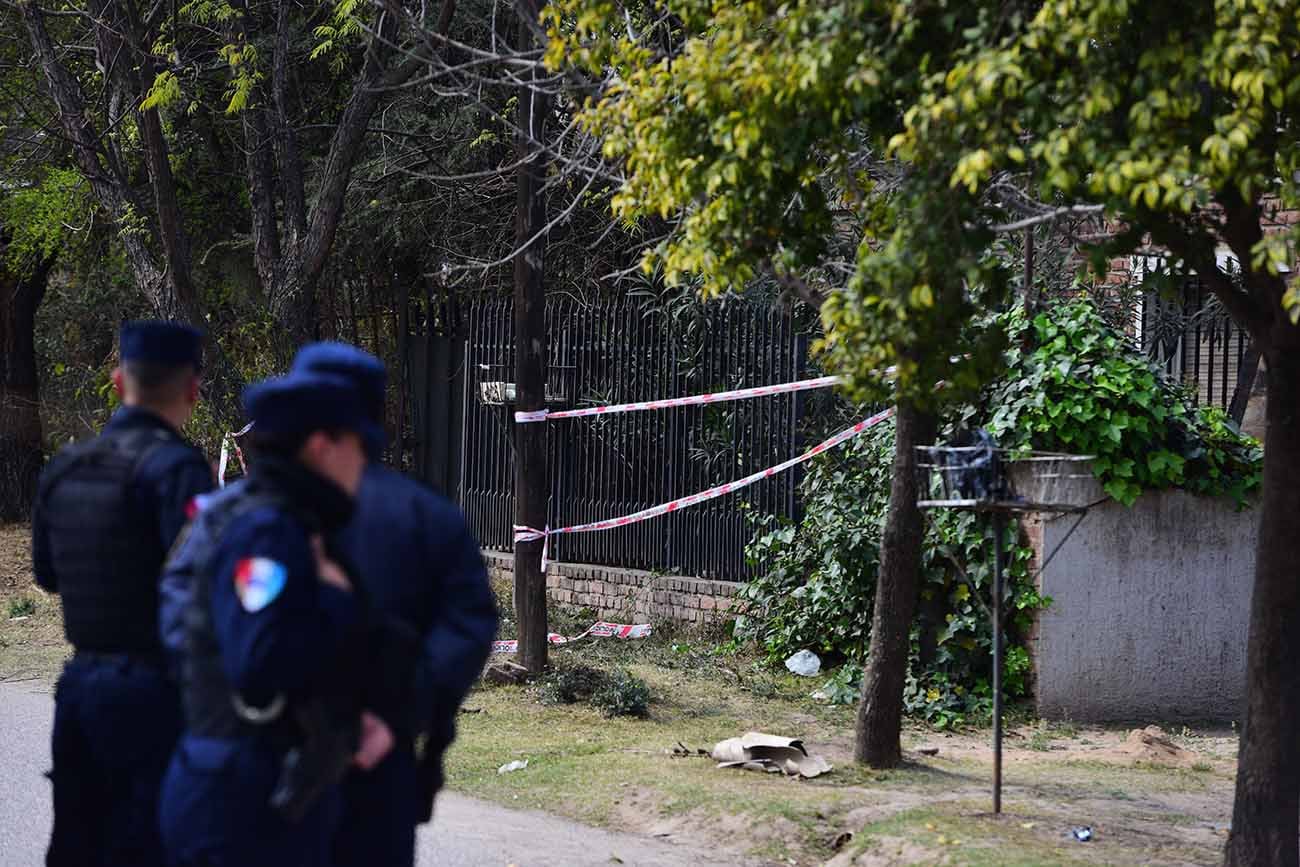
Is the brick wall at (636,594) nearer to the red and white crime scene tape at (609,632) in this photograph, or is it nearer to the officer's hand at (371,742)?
the red and white crime scene tape at (609,632)

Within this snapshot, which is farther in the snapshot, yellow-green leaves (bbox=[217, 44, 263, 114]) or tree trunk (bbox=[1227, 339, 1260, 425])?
yellow-green leaves (bbox=[217, 44, 263, 114])

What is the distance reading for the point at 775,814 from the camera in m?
7.50

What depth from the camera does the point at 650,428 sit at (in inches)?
534

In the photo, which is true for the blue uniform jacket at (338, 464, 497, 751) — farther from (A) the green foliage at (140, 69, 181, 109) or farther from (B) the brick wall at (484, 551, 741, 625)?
(A) the green foliage at (140, 69, 181, 109)

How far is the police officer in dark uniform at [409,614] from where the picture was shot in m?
3.71

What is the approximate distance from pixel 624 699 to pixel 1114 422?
3694mm

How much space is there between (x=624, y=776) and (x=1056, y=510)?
2742 millimetres

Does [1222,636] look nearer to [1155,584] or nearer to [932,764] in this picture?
[1155,584]

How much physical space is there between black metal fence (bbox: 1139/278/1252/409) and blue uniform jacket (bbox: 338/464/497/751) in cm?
947

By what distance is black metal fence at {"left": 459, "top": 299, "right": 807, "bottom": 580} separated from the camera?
1270cm

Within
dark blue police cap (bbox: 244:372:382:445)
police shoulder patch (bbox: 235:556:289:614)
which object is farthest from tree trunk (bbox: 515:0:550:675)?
police shoulder patch (bbox: 235:556:289:614)

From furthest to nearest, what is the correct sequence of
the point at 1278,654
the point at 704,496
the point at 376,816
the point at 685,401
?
the point at 685,401 < the point at 704,496 < the point at 1278,654 < the point at 376,816

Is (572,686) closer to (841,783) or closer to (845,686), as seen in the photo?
(845,686)

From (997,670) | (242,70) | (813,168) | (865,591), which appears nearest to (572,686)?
(865,591)
